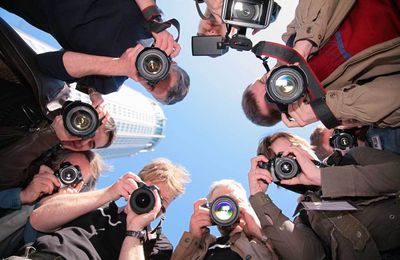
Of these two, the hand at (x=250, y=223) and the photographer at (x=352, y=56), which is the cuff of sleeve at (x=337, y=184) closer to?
the photographer at (x=352, y=56)

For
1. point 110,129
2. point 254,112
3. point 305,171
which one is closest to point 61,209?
point 110,129

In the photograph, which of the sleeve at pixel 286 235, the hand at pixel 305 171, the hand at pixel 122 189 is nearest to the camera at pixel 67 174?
the hand at pixel 122 189

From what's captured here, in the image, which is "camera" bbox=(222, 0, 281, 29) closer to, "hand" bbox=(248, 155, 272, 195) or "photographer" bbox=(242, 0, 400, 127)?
"photographer" bbox=(242, 0, 400, 127)

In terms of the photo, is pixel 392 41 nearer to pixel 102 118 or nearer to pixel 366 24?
pixel 366 24

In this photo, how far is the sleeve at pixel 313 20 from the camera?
327cm

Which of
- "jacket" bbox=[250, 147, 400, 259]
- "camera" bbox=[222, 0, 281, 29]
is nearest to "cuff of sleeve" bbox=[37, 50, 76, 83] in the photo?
"camera" bbox=[222, 0, 281, 29]

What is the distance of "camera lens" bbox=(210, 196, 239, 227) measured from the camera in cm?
404

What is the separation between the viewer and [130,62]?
3.61 meters

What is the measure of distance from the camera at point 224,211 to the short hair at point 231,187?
0.61 meters

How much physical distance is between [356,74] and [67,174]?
3.46m

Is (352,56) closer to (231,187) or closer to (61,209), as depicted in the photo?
(231,187)

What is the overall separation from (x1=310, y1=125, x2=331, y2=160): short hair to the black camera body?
3161mm

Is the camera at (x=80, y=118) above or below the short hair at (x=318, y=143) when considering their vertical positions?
above

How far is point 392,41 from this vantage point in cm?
305
